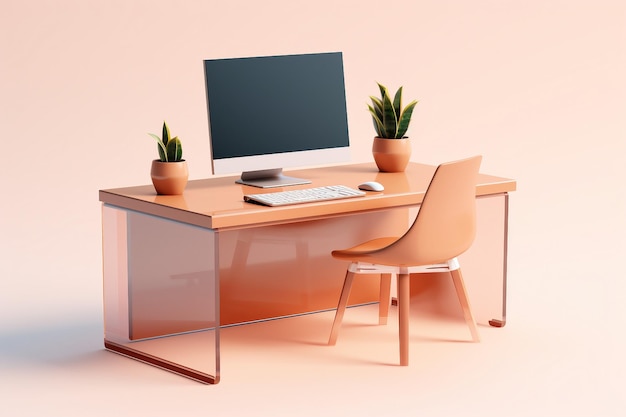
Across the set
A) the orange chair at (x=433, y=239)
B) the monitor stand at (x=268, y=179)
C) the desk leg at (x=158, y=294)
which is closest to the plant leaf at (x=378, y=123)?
the monitor stand at (x=268, y=179)

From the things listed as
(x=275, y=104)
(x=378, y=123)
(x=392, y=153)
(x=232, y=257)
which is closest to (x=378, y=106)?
(x=378, y=123)

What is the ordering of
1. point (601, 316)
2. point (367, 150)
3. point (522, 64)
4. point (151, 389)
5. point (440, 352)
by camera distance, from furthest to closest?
point (522, 64) < point (367, 150) < point (601, 316) < point (440, 352) < point (151, 389)

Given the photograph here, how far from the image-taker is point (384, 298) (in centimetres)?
608

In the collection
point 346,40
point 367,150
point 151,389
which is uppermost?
point 346,40

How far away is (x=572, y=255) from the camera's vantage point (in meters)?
7.23

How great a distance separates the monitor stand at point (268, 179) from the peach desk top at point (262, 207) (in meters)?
0.04

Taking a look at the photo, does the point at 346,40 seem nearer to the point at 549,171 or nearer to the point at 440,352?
the point at 549,171

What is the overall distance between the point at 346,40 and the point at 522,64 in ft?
4.42

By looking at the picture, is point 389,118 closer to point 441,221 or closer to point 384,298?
point 384,298

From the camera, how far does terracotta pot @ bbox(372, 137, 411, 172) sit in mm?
6102

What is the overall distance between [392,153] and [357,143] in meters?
2.90

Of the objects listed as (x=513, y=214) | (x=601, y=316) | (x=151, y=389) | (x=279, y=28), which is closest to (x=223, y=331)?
(x=151, y=389)

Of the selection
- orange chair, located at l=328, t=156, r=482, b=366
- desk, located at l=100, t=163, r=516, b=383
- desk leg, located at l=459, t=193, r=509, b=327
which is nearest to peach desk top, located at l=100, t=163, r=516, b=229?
desk, located at l=100, t=163, r=516, b=383

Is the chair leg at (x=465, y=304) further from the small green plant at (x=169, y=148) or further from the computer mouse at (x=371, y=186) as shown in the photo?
the small green plant at (x=169, y=148)
